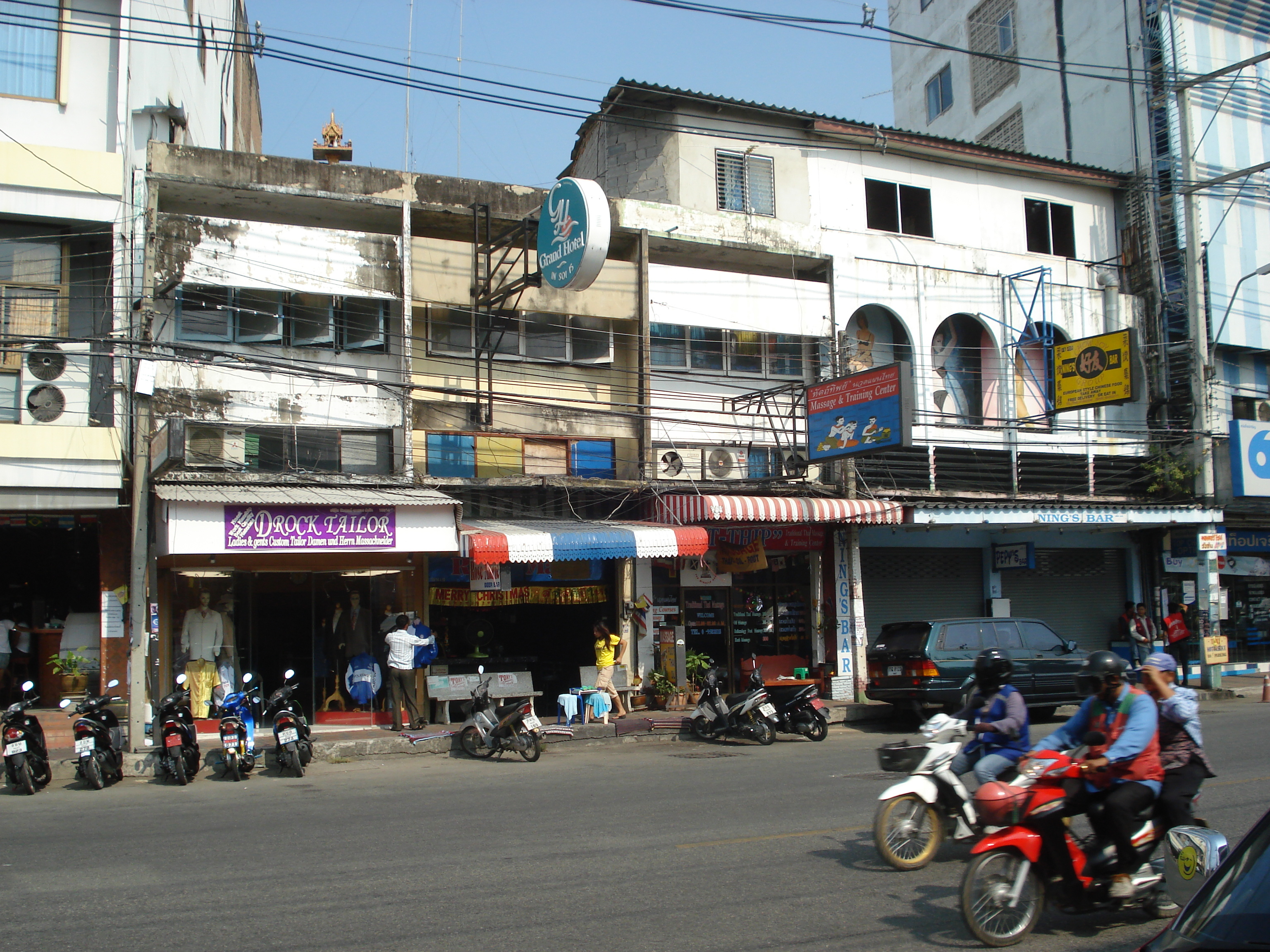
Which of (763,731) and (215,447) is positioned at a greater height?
(215,447)

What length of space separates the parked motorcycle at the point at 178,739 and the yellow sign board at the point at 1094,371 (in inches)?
684

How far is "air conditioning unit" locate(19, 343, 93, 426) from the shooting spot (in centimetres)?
1415

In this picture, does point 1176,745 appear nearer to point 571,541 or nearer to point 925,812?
point 925,812

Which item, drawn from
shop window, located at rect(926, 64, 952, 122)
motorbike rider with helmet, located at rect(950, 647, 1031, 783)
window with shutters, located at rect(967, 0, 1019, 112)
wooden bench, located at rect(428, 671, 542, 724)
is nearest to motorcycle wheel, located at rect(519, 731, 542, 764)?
wooden bench, located at rect(428, 671, 542, 724)

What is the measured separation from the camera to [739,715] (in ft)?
49.9

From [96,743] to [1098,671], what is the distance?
418 inches

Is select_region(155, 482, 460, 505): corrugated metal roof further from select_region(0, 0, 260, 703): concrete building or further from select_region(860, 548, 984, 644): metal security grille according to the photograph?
select_region(860, 548, 984, 644): metal security grille

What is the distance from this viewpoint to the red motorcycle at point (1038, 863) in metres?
5.53

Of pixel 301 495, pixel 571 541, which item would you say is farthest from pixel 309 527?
pixel 571 541

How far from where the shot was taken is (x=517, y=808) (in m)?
9.77

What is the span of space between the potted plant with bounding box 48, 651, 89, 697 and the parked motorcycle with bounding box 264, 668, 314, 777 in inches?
154

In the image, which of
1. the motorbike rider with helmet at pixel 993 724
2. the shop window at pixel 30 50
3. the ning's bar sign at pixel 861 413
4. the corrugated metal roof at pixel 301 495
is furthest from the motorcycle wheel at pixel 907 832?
the shop window at pixel 30 50

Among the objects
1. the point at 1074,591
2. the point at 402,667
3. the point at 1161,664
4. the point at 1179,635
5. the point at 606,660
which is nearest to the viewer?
the point at 1161,664

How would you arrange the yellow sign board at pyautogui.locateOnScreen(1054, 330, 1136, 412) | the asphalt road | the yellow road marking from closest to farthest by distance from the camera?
the asphalt road, the yellow road marking, the yellow sign board at pyautogui.locateOnScreen(1054, 330, 1136, 412)
